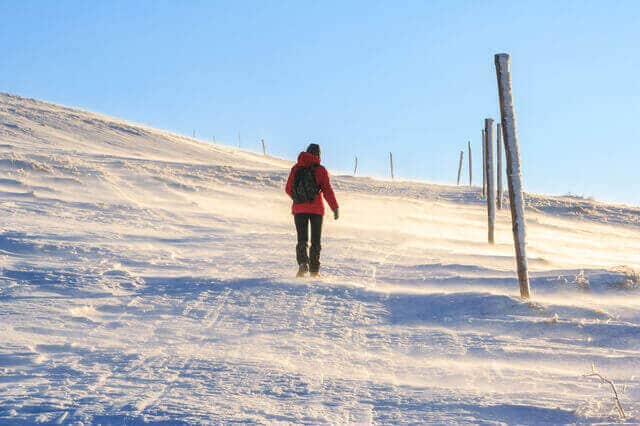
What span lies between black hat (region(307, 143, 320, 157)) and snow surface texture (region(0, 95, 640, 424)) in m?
1.64

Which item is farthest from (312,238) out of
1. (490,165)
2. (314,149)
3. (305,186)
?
(490,165)

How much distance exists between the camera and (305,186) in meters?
10.0

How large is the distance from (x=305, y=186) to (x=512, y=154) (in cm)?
260

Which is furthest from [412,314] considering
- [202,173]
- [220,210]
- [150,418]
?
[202,173]

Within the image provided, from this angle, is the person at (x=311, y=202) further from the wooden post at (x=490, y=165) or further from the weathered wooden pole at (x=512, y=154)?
the wooden post at (x=490, y=165)

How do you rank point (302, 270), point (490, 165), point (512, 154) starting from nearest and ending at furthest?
1. point (512, 154)
2. point (302, 270)
3. point (490, 165)

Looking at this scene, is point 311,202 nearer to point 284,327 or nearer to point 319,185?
point 319,185

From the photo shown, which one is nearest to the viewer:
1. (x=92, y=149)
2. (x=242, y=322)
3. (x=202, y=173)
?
(x=242, y=322)

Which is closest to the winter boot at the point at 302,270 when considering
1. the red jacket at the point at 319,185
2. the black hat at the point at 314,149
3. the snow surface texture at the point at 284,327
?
the snow surface texture at the point at 284,327

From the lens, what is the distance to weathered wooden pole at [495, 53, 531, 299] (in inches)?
Answer: 352

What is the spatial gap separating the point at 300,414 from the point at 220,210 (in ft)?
48.7

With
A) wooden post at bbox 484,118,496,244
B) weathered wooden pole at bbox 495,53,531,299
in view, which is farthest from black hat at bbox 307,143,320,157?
wooden post at bbox 484,118,496,244

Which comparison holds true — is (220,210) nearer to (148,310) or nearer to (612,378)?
(148,310)

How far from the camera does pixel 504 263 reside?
1175cm
